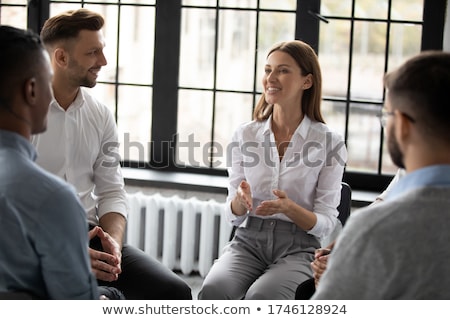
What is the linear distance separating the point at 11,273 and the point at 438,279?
97cm

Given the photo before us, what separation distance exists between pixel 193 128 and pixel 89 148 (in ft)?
4.88

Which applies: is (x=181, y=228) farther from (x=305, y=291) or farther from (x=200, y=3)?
(x=305, y=291)

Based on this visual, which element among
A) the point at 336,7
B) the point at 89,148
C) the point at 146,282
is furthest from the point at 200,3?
the point at 146,282

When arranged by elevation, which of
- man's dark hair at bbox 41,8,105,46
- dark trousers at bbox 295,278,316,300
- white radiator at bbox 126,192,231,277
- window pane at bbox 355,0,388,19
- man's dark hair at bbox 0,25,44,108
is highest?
window pane at bbox 355,0,388,19

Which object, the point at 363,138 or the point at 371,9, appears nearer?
the point at 371,9

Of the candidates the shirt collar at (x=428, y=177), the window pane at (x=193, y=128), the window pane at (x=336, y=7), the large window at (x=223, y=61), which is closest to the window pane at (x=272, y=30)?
the large window at (x=223, y=61)

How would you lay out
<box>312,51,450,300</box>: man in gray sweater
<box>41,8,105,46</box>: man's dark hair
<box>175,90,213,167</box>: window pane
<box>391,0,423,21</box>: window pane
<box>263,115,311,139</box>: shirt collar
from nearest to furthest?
1. <box>312,51,450,300</box>: man in gray sweater
2. <box>41,8,105,46</box>: man's dark hair
3. <box>263,115,311,139</box>: shirt collar
4. <box>391,0,423,21</box>: window pane
5. <box>175,90,213,167</box>: window pane

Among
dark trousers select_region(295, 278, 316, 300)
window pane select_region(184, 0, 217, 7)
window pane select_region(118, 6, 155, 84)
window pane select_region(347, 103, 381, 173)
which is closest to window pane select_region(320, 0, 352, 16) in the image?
window pane select_region(347, 103, 381, 173)

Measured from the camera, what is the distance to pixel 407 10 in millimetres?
3979

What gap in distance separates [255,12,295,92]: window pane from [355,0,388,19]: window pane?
38cm

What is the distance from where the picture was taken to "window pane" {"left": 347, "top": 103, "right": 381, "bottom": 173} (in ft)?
13.5

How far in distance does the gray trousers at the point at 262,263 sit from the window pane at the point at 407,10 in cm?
160

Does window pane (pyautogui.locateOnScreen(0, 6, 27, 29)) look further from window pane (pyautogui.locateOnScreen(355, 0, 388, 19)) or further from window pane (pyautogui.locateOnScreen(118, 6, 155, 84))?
window pane (pyautogui.locateOnScreen(355, 0, 388, 19))

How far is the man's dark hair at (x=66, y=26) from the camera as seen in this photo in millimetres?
2979
